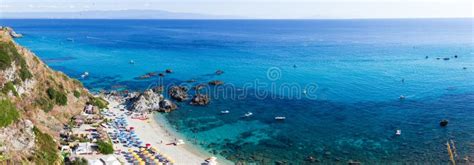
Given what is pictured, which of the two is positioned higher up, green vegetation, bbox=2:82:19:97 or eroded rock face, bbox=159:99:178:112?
green vegetation, bbox=2:82:19:97

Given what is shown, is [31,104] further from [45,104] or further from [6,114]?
[6,114]

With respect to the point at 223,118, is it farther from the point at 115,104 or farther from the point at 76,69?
the point at 76,69

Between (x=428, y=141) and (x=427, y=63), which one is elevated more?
(x=427, y=63)

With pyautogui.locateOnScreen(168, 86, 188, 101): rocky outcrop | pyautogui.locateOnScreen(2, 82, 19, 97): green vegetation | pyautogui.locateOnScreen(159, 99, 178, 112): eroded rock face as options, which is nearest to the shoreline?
pyautogui.locateOnScreen(159, 99, 178, 112): eroded rock face

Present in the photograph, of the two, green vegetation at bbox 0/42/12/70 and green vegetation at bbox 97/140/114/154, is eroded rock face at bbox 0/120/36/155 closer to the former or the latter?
green vegetation at bbox 97/140/114/154

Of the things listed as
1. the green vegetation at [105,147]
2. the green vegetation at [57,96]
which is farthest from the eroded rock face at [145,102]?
the green vegetation at [105,147]

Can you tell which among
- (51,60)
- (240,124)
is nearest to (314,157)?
(240,124)

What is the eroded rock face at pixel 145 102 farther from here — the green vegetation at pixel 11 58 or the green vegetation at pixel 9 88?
the green vegetation at pixel 9 88

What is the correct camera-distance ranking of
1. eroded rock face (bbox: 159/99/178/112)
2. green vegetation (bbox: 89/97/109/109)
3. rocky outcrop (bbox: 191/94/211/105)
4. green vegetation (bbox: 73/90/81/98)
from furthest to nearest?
1. rocky outcrop (bbox: 191/94/211/105)
2. eroded rock face (bbox: 159/99/178/112)
3. green vegetation (bbox: 89/97/109/109)
4. green vegetation (bbox: 73/90/81/98)

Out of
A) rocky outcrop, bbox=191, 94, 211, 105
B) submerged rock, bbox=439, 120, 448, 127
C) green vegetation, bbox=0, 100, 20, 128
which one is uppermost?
green vegetation, bbox=0, 100, 20, 128
